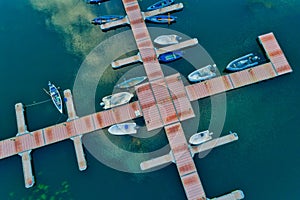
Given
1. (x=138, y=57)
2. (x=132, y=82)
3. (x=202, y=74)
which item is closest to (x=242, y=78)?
(x=202, y=74)

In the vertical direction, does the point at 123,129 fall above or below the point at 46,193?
above

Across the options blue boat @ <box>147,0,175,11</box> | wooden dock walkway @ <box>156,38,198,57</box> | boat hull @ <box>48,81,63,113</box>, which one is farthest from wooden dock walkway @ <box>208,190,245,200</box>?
blue boat @ <box>147,0,175,11</box>

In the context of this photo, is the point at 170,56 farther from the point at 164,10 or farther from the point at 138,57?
the point at 164,10

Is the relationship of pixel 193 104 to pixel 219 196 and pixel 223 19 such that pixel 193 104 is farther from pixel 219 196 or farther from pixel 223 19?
pixel 223 19

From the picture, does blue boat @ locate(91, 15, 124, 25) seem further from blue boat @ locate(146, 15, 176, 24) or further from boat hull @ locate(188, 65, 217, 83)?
boat hull @ locate(188, 65, 217, 83)

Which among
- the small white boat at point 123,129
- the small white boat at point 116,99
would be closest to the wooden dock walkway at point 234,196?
the small white boat at point 123,129

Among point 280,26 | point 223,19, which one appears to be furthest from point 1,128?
point 280,26
